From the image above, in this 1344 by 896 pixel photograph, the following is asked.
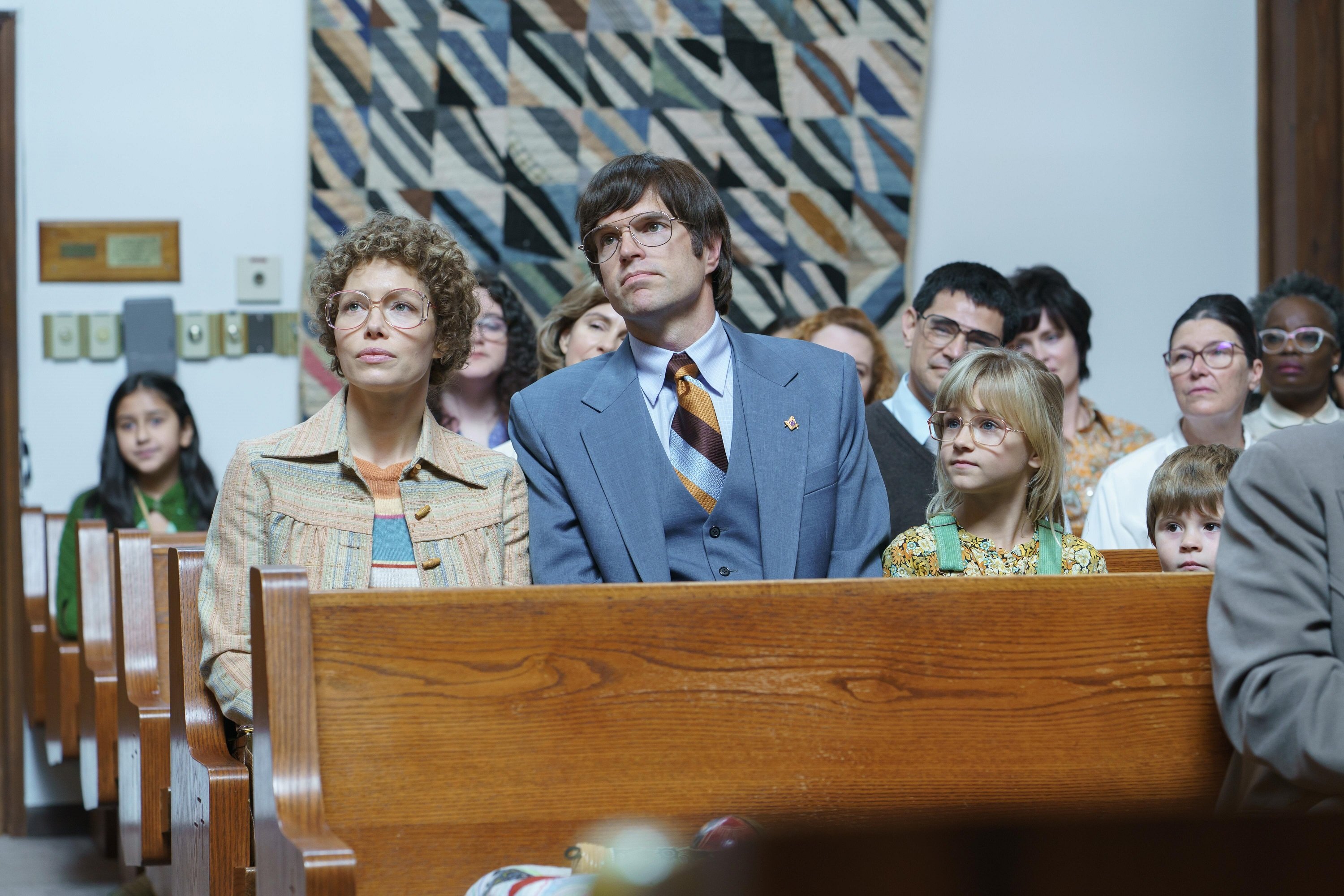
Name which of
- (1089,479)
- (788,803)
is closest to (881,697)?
(788,803)

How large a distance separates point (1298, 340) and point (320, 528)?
8.39 feet

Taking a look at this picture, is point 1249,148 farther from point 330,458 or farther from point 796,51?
point 330,458

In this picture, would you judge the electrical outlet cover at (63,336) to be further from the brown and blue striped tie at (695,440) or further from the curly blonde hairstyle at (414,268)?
the brown and blue striped tie at (695,440)

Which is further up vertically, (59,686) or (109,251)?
(109,251)

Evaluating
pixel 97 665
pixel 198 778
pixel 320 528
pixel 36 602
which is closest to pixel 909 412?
pixel 320 528

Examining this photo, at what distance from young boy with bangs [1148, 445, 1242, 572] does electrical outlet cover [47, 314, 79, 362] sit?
10.4 ft

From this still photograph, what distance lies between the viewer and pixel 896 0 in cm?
423

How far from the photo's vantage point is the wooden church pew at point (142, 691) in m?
2.27

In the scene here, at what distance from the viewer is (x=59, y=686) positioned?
3445 millimetres

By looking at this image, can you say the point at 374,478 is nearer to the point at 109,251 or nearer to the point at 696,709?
the point at 696,709

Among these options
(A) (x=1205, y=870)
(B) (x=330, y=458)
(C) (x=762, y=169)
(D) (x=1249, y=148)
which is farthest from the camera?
(D) (x=1249, y=148)

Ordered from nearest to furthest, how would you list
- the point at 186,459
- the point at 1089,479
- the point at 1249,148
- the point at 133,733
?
the point at 133,733 → the point at 1089,479 → the point at 186,459 → the point at 1249,148

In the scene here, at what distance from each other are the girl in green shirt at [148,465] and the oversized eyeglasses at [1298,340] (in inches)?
116

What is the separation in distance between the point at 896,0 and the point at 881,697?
331 cm
